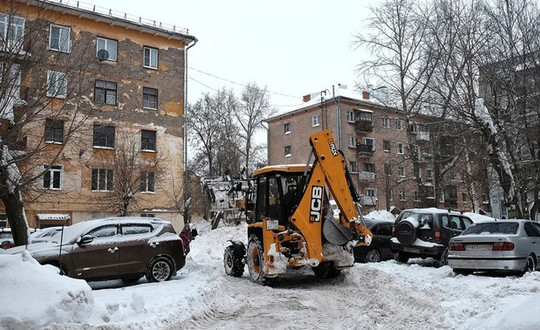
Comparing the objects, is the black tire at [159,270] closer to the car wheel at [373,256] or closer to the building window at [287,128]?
the car wheel at [373,256]

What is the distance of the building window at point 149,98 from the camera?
33.8 meters

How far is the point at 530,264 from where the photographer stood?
12.4 m

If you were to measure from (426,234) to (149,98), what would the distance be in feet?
79.1

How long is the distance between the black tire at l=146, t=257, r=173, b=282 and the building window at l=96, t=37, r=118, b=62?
2247 centimetres

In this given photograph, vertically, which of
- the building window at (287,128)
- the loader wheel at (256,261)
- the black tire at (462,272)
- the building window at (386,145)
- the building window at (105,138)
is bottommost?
the black tire at (462,272)

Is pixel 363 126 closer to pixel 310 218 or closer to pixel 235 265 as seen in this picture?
pixel 235 265

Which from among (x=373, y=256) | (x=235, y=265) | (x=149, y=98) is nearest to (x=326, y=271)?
(x=235, y=265)

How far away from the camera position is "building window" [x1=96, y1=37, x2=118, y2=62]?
105ft

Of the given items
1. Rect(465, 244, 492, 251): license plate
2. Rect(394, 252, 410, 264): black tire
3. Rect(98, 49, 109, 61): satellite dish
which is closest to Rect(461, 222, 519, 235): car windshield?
Rect(465, 244, 492, 251): license plate

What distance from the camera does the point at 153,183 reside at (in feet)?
107

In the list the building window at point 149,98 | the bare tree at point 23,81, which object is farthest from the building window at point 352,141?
the bare tree at point 23,81

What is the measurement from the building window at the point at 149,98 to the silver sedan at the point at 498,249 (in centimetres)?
2559

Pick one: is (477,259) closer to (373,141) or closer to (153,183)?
(153,183)

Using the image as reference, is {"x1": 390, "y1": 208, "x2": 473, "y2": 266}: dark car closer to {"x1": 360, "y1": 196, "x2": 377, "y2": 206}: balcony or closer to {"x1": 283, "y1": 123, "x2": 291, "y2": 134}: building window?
{"x1": 360, "y1": 196, "x2": 377, "y2": 206}: balcony
